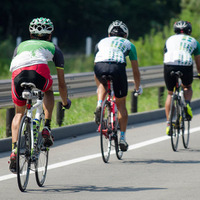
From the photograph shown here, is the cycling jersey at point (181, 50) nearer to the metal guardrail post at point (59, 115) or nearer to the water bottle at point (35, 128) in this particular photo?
the metal guardrail post at point (59, 115)

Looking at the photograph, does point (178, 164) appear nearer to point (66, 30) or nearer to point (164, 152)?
point (164, 152)

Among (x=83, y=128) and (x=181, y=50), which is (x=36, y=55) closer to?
(x=181, y=50)

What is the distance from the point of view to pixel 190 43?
10258 mm

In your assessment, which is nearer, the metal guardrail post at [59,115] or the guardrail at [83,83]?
the guardrail at [83,83]

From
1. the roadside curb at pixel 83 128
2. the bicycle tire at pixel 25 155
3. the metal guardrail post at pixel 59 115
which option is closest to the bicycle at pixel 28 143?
the bicycle tire at pixel 25 155

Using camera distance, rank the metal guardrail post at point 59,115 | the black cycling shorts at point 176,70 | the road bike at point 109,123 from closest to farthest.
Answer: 1. the road bike at point 109,123
2. the black cycling shorts at point 176,70
3. the metal guardrail post at point 59,115

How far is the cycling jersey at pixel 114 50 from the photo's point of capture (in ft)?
29.9

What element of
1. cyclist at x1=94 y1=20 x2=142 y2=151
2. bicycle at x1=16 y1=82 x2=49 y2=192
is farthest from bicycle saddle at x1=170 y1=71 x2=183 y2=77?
bicycle at x1=16 y1=82 x2=49 y2=192

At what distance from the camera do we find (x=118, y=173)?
8.42 meters

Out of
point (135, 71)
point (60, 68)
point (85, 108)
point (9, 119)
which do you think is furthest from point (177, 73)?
point (85, 108)

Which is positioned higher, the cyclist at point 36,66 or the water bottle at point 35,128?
the cyclist at point 36,66

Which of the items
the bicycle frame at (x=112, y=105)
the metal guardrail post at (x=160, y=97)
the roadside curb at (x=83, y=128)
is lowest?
the metal guardrail post at (x=160, y=97)

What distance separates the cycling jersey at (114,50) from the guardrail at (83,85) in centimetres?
230

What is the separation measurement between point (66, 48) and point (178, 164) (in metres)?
34.3
